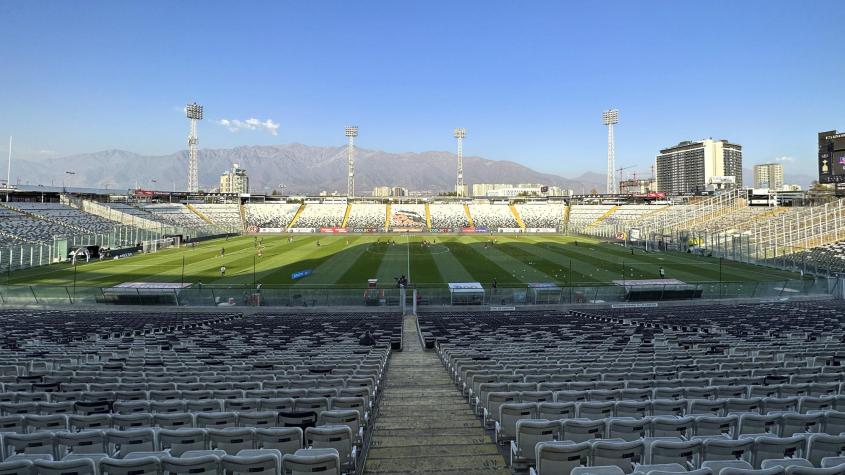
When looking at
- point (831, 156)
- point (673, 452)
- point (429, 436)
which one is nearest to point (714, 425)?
point (673, 452)

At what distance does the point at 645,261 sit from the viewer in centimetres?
5775

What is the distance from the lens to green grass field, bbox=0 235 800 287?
44394 mm

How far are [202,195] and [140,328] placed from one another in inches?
4789

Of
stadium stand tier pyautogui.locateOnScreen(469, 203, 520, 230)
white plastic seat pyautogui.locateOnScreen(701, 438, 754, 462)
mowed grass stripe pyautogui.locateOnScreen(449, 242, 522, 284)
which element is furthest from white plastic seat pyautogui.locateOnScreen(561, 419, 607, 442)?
stadium stand tier pyautogui.locateOnScreen(469, 203, 520, 230)

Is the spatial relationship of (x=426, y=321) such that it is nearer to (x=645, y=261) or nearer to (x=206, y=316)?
(x=206, y=316)

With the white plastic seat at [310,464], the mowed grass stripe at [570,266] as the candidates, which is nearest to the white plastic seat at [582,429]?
the white plastic seat at [310,464]

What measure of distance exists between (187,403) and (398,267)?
44.7 meters

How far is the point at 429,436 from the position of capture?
757 centimetres

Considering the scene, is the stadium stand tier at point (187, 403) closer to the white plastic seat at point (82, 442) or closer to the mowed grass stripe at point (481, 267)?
the white plastic seat at point (82, 442)

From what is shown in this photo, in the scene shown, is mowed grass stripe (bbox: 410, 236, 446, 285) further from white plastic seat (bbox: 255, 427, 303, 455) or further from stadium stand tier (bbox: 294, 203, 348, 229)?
stadium stand tier (bbox: 294, 203, 348, 229)

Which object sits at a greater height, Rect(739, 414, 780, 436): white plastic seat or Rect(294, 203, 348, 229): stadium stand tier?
Rect(294, 203, 348, 229): stadium stand tier

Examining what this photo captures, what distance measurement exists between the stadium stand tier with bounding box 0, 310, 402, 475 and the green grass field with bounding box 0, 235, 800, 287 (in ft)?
84.8

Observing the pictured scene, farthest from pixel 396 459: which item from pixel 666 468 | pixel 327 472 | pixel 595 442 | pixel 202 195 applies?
pixel 202 195

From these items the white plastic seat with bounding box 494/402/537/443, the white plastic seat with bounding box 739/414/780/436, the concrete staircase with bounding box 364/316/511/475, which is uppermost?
the white plastic seat with bounding box 739/414/780/436
